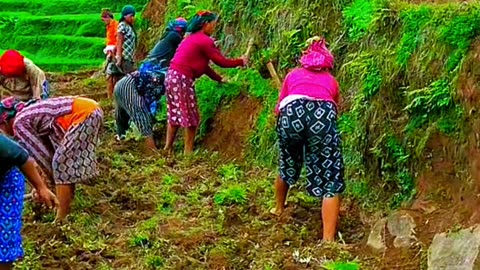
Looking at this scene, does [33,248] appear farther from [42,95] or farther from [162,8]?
[162,8]

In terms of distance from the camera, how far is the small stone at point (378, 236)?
5.38m

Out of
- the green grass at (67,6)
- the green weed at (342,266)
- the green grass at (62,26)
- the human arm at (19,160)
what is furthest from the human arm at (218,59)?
the green grass at (67,6)

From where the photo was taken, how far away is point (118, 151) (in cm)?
879

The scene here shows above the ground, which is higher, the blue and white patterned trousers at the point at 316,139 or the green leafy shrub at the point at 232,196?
the blue and white patterned trousers at the point at 316,139

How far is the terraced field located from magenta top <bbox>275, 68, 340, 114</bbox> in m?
10.9

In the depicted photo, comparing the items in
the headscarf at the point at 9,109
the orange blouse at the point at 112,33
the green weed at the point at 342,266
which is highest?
the orange blouse at the point at 112,33

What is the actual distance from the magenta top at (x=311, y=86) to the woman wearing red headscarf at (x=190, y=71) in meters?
2.34

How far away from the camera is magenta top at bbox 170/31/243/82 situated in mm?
8180

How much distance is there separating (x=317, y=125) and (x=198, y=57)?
9.53ft

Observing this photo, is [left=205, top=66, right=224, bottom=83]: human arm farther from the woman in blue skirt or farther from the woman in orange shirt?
the woman in blue skirt

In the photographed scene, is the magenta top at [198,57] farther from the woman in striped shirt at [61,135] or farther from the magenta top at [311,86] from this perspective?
the magenta top at [311,86]

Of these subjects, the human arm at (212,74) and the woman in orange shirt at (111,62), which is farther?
the woman in orange shirt at (111,62)

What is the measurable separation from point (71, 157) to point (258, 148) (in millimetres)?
1966

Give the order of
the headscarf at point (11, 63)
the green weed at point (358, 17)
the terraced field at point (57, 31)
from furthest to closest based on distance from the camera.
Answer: the terraced field at point (57, 31), the green weed at point (358, 17), the headscarf at point (11, 63)
